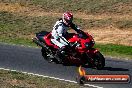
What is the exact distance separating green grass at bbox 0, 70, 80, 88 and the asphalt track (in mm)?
963

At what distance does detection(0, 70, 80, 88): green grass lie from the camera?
14.1 m

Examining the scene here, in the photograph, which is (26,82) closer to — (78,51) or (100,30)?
(78,51)

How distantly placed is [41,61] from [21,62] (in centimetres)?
98

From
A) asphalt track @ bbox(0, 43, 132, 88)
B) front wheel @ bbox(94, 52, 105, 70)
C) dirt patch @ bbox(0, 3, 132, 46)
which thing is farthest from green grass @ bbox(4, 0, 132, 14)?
front wheel @ bbox(94, 52, 105, 70)

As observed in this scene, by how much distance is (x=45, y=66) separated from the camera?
18.1m

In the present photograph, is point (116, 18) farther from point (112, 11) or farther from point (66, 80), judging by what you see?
point (66, 80)

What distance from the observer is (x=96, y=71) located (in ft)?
56.9

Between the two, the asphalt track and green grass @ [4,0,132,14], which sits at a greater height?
the asphalt track

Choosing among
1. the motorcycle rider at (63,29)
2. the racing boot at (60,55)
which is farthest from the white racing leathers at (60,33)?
the racing boot at (60,55)

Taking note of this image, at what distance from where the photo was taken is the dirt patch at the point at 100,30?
30.4 metres

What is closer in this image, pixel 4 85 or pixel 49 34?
pixel 4 85

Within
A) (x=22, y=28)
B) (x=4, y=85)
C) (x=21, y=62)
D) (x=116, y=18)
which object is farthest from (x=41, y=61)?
(x=116, y=18)

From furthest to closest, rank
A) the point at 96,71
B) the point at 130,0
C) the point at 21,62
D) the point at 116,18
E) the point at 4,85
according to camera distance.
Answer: the point at 130,0 < the point at 116,18 < the point at 21,62 < the point at 96,71 < the point at 4,85

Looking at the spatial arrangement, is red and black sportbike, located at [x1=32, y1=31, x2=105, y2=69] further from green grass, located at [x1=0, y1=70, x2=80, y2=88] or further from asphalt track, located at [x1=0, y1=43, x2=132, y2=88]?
green grass, located at [x1=0, y1=70, x2=80, y2=88]
